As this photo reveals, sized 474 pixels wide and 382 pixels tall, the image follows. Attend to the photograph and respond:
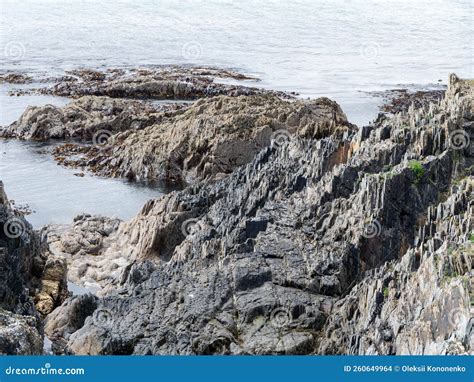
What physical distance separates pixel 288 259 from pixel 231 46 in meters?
101

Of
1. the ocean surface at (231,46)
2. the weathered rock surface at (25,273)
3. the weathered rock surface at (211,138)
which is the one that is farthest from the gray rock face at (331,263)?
the ocean surface at (231,46)

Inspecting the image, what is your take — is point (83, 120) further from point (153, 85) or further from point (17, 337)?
point (17, 337)

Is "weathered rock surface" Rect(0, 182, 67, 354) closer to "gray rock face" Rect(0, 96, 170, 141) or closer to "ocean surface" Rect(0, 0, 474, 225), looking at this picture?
"ocean surface" Rect(0, 0, 474, 225)

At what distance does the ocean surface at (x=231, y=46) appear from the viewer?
228ft

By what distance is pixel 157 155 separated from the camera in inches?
2702

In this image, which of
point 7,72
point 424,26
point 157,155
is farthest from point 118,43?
point 157,155

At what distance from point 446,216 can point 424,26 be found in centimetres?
11876

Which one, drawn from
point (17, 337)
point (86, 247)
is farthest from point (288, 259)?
point (86, 247)

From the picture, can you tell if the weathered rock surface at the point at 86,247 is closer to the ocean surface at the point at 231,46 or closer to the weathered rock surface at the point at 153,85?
the ocean surface at the point at 231,46

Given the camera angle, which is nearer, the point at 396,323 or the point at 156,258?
the point at 396,323

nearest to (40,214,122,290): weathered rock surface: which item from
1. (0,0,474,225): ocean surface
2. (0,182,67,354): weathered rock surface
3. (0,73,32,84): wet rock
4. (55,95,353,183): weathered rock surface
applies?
(0,182,67,354): weathered rock surface

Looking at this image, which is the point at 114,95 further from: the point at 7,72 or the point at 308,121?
the point at 308,121

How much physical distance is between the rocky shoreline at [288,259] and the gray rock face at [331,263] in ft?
0.23

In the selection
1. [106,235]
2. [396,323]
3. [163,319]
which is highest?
[396,323]
